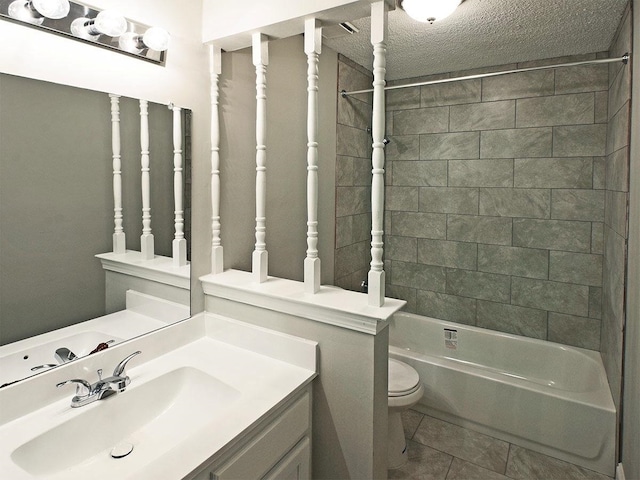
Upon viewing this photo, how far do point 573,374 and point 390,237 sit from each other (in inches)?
63.3

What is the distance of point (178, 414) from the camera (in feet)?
4.42

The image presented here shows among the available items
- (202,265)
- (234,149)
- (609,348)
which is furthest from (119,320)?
(609,348)

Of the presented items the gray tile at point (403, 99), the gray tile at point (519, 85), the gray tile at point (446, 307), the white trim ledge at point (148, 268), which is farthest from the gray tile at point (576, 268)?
the white trim ledge at point (148, 268)

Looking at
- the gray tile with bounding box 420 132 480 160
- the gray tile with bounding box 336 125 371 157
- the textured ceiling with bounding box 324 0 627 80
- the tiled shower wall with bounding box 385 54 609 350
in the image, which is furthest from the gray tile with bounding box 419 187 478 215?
the textured ceiling with bounding box 324 0 627 80

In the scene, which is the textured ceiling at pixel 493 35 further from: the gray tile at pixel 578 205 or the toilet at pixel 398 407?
the toilet at pixel 398 407

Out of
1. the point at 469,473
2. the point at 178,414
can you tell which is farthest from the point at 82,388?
the point at 469,473

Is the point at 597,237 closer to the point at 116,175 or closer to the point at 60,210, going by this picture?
the point at 116,175

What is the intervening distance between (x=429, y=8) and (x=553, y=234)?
5.73 feet

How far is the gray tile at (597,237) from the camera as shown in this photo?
8.20ft

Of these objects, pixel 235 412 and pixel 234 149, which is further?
pixel 234 149

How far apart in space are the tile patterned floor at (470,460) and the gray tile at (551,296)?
3.23ft

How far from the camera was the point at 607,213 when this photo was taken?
2400mm

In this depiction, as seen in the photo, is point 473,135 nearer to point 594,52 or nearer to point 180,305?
point 594,52

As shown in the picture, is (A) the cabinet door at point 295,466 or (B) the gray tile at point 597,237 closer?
(A) the cabinet door at point 295,466
